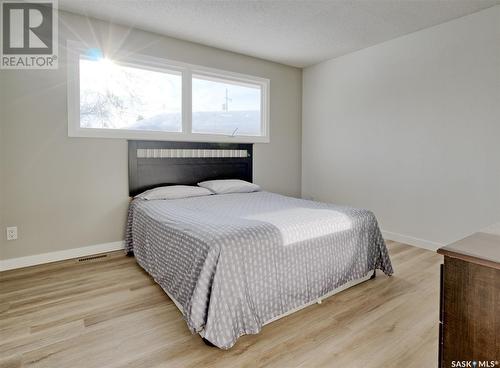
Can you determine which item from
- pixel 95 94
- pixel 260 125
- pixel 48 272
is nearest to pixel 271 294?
pixel 48 272

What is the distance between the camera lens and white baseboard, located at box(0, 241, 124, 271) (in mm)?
2766

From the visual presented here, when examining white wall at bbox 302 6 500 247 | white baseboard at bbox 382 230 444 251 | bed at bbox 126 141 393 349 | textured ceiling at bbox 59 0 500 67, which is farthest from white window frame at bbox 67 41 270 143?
white baseboard at bbox 382 230 444 251

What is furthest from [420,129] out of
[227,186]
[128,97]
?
[128,97]

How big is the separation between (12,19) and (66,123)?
3.25 feet

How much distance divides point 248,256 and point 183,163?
2149 mm

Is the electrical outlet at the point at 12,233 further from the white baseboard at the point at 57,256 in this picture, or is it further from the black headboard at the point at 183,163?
the black headboard at the point at 183,163

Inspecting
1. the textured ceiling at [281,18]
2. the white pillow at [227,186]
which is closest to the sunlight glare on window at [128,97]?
the textured ceiling at [281,18]

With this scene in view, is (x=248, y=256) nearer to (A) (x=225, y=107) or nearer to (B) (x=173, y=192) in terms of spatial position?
(B) (x=173, y=192)

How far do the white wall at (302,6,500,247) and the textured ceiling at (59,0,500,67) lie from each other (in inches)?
11.2

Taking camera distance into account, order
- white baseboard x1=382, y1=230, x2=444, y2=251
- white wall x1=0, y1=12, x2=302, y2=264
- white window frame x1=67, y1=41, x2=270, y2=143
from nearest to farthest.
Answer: white wall x1=0, y1=12, x2=302, y2=264 → white window frame x1=67, y1=41, x2=270, y2=143 → white baseboard x1=382, y1=230, x2=444, y2=251

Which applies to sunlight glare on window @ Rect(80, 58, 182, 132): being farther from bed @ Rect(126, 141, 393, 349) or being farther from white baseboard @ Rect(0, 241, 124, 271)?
white baseboard @ Rect(0, 241, 124, 271)

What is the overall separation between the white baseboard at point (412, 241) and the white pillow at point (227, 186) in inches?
70.3

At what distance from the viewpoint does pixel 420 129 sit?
3350 mm

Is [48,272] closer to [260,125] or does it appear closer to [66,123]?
[66,123]
